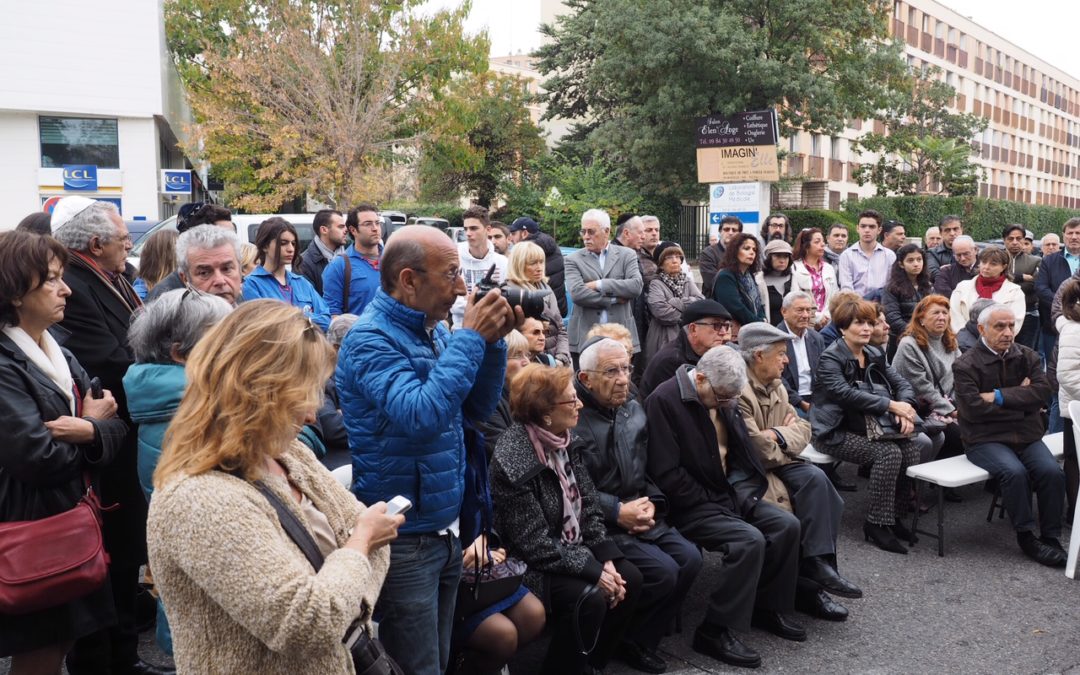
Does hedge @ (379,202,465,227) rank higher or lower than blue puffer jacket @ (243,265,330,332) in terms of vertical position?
higher

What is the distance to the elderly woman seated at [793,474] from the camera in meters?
4.96

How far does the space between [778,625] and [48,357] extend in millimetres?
3630

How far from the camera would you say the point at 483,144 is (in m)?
34.6

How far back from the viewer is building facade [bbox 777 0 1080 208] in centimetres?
4469

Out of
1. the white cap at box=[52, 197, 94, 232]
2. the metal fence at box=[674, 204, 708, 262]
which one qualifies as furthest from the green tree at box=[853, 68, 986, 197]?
the white cap at box=[52, 197, 94, 232]

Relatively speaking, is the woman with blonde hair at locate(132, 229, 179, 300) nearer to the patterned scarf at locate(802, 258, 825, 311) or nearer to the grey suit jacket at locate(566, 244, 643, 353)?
the grey suit jacket at locate(566, 244, 643, 353)

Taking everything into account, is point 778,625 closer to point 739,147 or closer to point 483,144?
point 739,147

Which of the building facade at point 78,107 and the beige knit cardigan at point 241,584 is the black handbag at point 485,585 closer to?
the beige knit cardigan at point 241,584

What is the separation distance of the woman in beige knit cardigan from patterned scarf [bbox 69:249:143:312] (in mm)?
2177

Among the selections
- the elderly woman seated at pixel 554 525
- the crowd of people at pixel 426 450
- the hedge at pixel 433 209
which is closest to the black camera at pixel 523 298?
the crowd of people at pixel 426 450

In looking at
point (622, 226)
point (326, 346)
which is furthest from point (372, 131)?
point (326, 346)

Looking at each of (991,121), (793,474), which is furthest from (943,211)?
(991,121)

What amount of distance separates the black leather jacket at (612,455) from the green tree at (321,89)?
59.2ft

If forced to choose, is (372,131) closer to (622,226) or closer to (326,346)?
(622,226)
